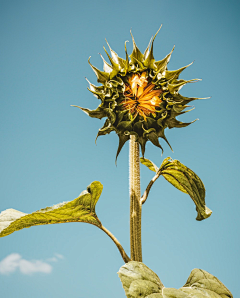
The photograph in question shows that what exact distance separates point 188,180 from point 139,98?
98 cm

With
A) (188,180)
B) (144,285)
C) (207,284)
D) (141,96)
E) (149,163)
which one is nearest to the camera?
(144,285)

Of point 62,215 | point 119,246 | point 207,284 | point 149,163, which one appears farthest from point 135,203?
point 149,163

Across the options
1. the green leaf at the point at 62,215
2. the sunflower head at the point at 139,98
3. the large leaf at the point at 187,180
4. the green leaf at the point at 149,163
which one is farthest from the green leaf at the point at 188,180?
the green leaf at the point at 62,215

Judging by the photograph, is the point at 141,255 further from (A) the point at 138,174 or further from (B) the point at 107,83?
(B) the point at 107,83

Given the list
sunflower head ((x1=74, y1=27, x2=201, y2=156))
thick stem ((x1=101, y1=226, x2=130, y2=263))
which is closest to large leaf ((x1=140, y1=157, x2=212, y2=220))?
sunflower head ((x1=74, y1=27, x2=201, y2=156))

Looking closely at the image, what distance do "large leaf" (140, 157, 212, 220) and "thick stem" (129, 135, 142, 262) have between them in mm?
439

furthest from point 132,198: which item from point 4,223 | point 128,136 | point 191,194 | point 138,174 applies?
point 4,223

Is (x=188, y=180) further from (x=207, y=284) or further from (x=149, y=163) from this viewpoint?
(x=207, y=284)

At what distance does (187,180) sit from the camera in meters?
2.69

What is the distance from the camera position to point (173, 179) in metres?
2.78

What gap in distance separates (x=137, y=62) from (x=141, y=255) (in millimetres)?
1333

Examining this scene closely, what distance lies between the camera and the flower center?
2.07 m

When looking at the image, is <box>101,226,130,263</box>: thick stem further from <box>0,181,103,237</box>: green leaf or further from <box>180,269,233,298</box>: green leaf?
<box>180,269,233,298</box>: green leaf

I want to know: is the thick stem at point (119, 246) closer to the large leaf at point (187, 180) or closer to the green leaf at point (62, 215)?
the green leaf at point (62, 215)
